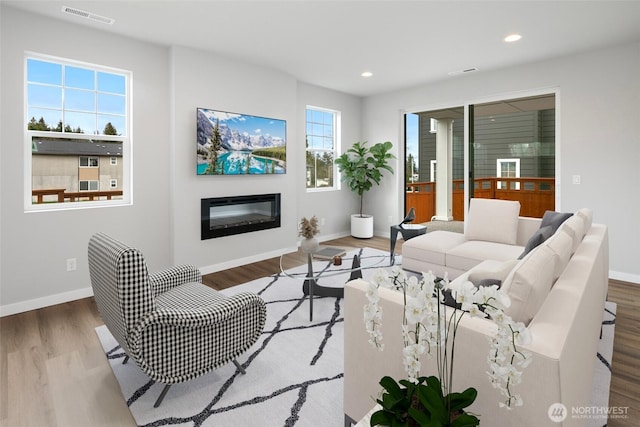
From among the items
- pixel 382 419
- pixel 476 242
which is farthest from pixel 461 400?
pixel 476 242

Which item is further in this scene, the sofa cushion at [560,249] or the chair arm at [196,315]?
the chair arm at [196,315]

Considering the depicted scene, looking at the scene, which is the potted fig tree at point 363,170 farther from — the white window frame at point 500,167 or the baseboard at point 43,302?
the baseboard at point 43,302

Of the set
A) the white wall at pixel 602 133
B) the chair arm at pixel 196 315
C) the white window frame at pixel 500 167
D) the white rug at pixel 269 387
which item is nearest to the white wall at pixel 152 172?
the white rug at pixel 269 387

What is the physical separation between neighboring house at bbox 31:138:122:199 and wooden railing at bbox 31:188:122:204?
32mm

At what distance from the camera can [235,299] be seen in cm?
210

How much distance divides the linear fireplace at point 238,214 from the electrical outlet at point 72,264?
130 cm

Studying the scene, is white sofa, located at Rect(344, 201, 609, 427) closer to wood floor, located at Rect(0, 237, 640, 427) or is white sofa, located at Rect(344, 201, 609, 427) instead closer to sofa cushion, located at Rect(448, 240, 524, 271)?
wood floor, located at Rect(0, 237, 640, 427)

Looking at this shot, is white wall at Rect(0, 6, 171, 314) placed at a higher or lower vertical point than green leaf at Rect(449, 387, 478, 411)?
higher

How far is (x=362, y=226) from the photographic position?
20.9 feet

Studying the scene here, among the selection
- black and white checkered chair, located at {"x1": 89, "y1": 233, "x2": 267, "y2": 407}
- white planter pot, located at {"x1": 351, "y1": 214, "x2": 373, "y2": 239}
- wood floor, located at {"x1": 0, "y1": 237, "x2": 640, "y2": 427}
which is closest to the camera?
black and white checkered chair, located at {"x1": 89, "y1": 233, "x2": 267, "y2": 407}

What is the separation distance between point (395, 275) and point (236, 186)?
3.91m

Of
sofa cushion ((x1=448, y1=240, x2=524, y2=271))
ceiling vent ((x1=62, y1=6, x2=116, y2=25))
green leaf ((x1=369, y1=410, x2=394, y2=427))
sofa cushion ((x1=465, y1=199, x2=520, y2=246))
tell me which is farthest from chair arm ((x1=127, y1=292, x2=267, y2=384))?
ceiling vent ((x1=62, y1=6, x2=116, y2=25))

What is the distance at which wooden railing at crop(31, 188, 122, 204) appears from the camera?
11.3ft

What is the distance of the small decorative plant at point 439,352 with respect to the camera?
0.92m
